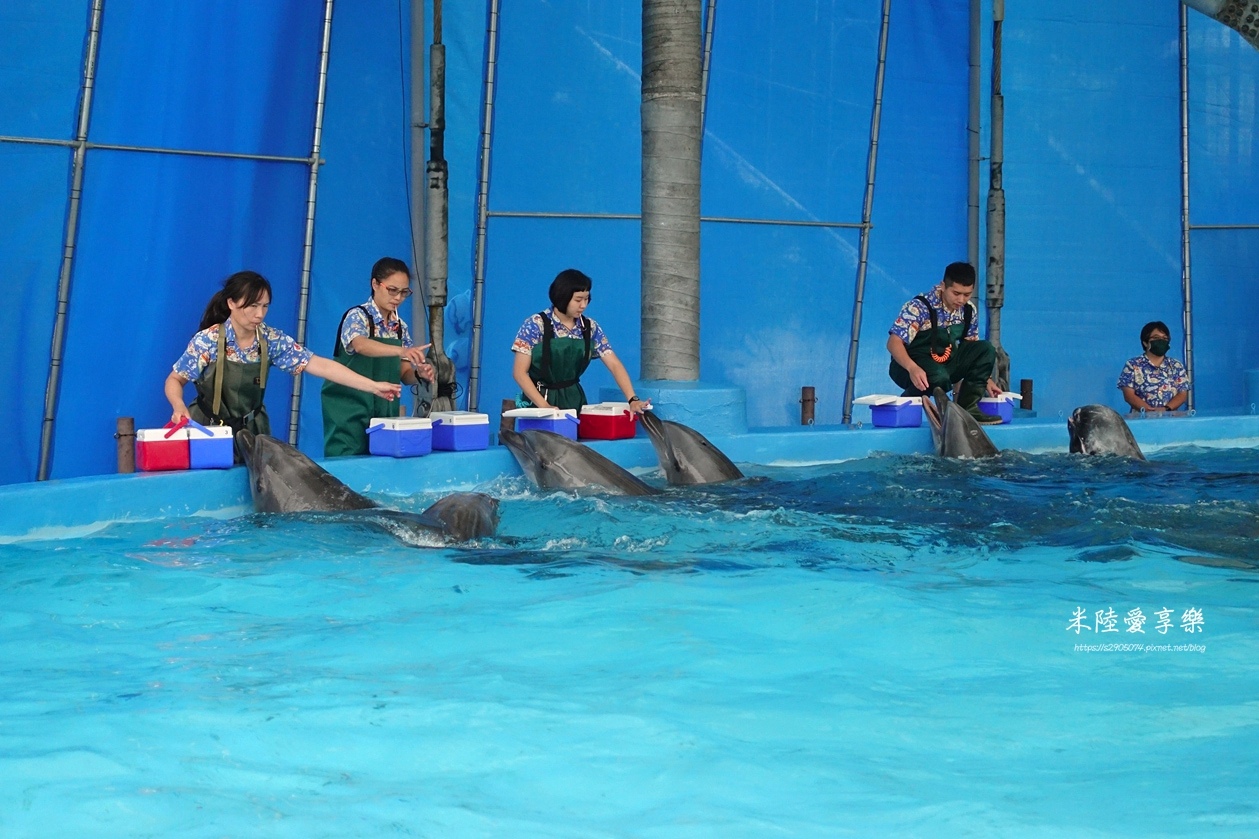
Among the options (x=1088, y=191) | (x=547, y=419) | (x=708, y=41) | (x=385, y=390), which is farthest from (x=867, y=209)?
(x=385, y=390)

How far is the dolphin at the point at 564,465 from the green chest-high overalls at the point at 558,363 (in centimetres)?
89

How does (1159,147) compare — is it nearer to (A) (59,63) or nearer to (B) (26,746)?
(A) (59,63)

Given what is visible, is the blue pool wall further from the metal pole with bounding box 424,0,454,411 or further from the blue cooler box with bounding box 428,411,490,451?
the blue cooler box with bounding box 428,411,490,451

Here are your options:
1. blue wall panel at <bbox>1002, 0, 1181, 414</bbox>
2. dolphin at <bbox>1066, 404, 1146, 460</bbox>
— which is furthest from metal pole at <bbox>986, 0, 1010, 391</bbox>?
dolphin at <bbox>1066, 404, 1146, 460</bbox>

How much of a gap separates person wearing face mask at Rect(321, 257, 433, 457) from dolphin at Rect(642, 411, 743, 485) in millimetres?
1484

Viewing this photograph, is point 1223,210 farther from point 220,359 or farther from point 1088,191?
point 220,359

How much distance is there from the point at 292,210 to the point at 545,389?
285cm

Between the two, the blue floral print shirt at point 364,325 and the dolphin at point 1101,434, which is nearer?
the blue floral print shirt at point 364,325

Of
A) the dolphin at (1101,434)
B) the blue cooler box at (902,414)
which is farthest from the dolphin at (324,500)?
the dolphin at (1101,434)

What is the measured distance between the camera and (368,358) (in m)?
7.70

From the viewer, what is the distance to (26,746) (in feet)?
10.7

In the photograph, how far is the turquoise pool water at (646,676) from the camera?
9.70 feet

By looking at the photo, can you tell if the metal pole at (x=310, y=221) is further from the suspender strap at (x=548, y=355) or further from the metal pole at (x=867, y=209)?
the metal pole at (x=867, y=209)

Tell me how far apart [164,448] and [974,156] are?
29.7 feet
